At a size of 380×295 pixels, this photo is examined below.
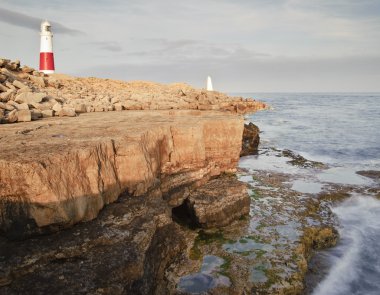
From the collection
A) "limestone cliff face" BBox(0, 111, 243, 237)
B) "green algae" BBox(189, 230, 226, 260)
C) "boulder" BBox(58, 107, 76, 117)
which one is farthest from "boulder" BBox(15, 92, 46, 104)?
"green algae" BBox(189, 230, 226, 260)

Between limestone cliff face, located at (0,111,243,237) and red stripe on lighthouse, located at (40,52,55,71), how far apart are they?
2110 cm

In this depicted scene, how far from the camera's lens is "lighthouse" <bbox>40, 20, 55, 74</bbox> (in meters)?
26.5

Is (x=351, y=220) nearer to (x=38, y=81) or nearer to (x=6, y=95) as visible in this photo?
(x=6, y=95)

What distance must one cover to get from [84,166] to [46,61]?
81.6 ft

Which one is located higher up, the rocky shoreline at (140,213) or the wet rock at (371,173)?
the rocky shoreline at (140,213)

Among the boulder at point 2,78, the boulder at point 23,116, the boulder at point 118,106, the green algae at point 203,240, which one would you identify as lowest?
the green algae at point 203,240

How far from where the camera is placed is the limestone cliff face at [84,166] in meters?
4.18

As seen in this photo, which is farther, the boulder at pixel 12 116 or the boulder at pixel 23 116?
the boulder at pixel 23 116

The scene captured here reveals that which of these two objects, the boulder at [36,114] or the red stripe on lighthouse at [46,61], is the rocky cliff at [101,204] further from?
the red stripe on lighthouse at [46,61]

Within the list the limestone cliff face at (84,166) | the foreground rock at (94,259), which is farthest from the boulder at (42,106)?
the foreground rock at (94,259)

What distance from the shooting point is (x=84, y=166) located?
4879mm

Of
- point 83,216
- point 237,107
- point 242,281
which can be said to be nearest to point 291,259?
point 242,281

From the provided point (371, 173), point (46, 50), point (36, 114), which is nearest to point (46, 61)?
point (46, 50)

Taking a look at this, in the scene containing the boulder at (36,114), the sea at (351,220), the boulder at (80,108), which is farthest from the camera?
the boulder at (80,108)
